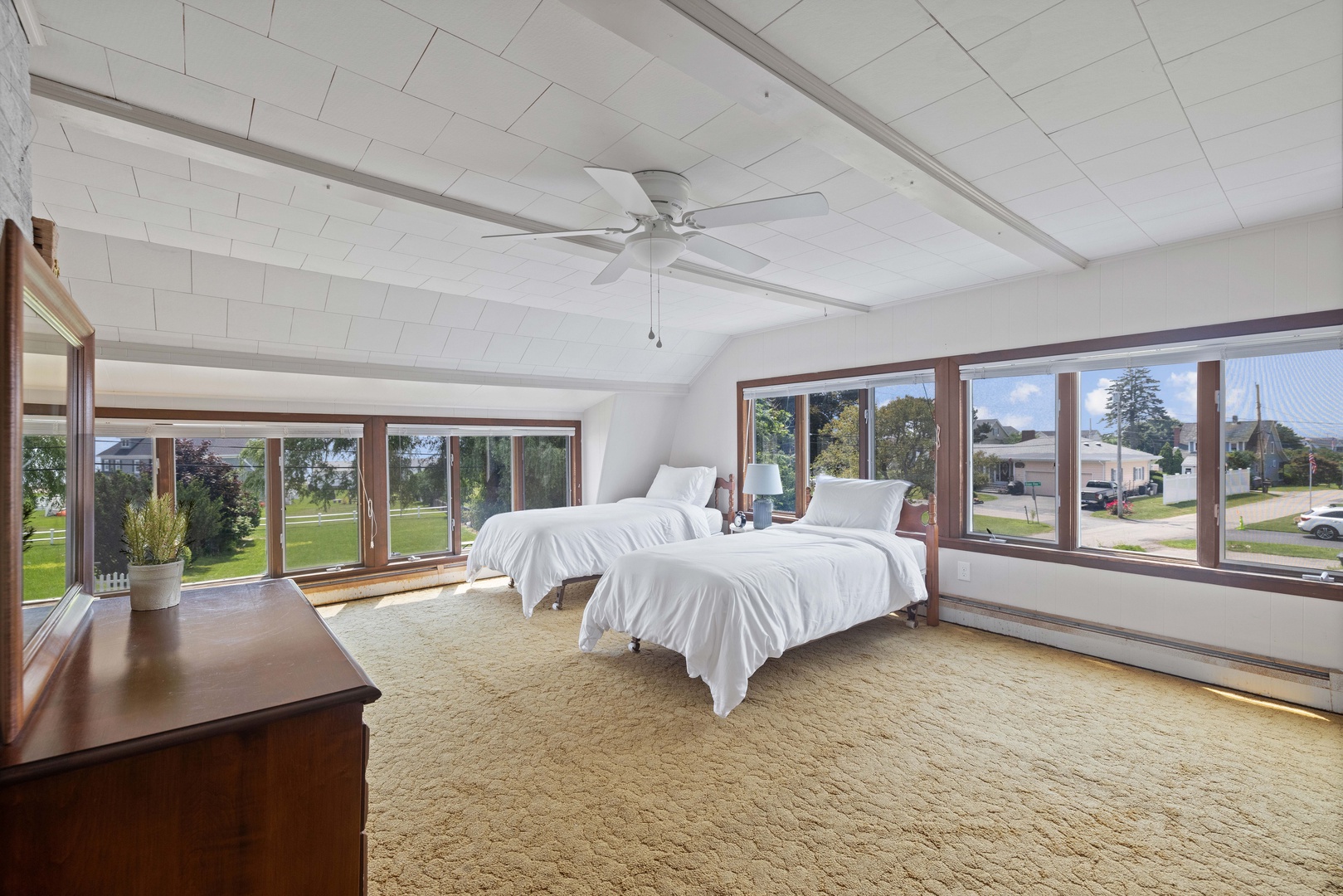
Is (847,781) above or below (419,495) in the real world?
below

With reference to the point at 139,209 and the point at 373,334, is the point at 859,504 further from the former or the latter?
the point at 139,209

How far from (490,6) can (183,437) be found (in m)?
4.70

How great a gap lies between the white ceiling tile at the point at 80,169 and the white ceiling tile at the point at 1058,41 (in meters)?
3.10

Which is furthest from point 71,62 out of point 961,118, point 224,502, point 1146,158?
point 224,502

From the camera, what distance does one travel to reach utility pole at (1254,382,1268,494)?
11.1ft

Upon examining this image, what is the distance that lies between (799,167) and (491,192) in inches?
52.1

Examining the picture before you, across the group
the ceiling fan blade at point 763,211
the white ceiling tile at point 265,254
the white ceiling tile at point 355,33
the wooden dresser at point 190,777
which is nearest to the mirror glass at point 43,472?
the wooden dresser at point 190,777

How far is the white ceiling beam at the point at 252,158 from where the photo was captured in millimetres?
1889

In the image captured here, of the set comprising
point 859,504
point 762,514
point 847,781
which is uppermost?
point 859,504

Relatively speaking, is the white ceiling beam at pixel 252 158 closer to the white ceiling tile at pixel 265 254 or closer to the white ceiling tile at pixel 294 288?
the white ceiling tile at pixel 265 254

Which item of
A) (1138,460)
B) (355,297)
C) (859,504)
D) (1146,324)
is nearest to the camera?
(1146,324)

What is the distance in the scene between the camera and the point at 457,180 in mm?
2592

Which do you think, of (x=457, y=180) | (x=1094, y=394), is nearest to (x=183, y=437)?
(x=457, y=180)

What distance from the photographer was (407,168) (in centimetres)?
246
